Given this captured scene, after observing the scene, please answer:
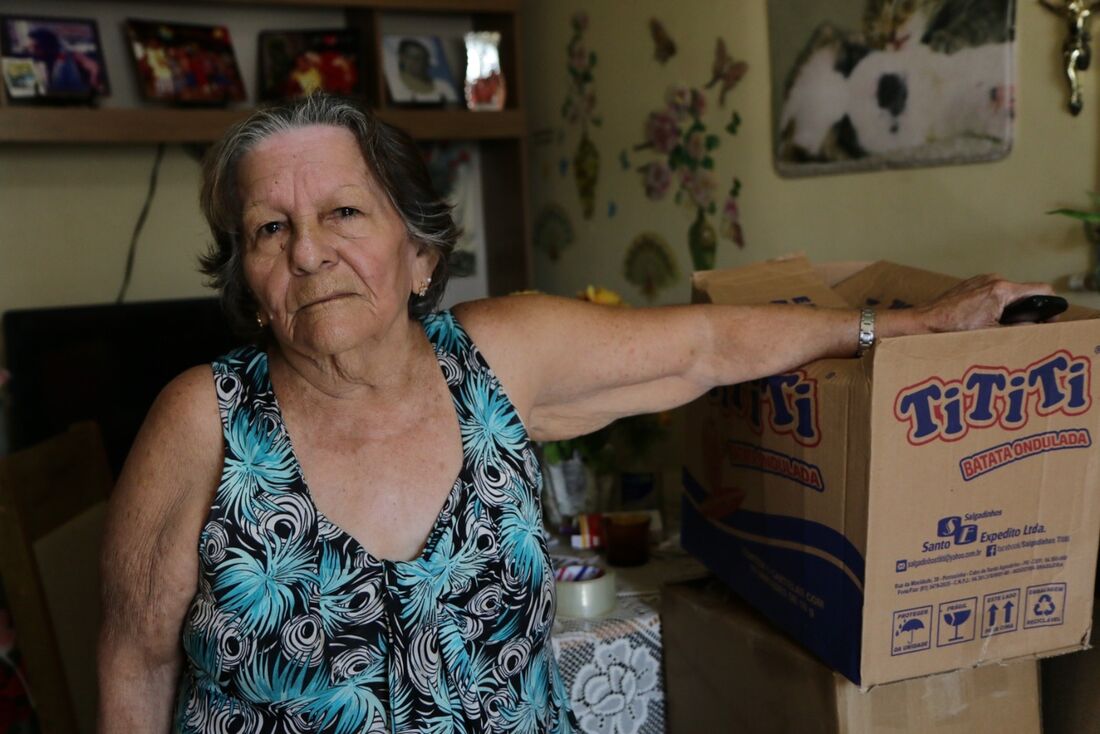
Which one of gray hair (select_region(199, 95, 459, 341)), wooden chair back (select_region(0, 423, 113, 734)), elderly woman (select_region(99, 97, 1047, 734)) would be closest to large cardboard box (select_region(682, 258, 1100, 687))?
elderly woman (select_region(99, 97, 1047, 734))

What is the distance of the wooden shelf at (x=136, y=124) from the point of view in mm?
2402

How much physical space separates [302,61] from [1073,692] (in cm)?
240

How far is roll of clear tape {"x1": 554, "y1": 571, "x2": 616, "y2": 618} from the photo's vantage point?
4.60 feet

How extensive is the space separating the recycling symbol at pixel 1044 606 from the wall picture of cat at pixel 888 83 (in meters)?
0.79

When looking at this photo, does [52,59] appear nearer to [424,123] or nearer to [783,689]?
[424,123]

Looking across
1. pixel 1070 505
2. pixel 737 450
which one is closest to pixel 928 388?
pixel 1070 505

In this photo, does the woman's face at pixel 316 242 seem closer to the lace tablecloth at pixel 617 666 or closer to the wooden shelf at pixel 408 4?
the lace tablecloth at pixel 617 666

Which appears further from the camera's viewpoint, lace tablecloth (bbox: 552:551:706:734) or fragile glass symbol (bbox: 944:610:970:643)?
lace tablecloth (bbox: 552:551:706:734)

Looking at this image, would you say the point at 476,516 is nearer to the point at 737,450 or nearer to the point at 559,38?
the point at 737,450

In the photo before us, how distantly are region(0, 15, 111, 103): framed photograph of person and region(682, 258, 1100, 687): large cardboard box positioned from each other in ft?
6.95

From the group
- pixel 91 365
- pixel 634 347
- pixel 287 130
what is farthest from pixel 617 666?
pixel 91 365

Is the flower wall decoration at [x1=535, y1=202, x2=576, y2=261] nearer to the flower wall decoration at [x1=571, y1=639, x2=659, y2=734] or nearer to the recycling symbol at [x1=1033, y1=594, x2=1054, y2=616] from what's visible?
the flower wall decoration at [x1=571, y1=639, x2=659, y2=734]

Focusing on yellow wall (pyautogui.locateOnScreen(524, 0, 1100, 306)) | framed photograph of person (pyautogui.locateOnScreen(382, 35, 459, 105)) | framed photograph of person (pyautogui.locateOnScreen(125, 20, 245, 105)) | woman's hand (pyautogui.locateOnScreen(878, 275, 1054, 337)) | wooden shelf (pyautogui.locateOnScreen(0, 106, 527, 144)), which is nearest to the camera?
woman's hand (pyautogui.locateOnScreen(878, 275, 1054, 337))

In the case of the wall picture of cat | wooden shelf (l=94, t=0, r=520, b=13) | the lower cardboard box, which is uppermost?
wooden shelf (l=94, t=0, r=520, b=13)
